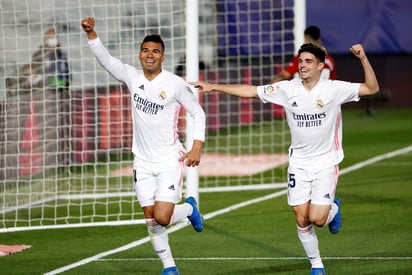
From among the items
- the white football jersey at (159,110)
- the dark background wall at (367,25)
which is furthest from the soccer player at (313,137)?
the dark background wall at (367,25)

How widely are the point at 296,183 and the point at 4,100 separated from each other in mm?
5907

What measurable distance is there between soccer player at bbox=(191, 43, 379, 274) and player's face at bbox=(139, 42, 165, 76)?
0.45 metres

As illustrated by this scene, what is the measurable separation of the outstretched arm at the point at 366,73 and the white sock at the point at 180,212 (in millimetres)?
2031

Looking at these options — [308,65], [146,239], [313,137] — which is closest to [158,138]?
[313,137]

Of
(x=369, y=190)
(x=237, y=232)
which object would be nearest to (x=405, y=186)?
(x=369, y=190)

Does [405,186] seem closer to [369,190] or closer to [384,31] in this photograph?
[369,190]

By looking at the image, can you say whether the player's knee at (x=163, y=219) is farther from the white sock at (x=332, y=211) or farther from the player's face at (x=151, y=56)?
the white sock at (x=332, y=211)

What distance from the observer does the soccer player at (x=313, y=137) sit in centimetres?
1075

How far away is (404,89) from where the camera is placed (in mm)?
30375

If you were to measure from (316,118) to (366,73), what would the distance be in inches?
25.3

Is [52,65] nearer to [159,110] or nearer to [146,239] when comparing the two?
[146,239]

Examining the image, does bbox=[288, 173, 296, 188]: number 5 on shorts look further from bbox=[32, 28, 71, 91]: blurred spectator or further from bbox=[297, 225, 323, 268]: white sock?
bbox=[32, 28, 71, 91]: blurred spectator

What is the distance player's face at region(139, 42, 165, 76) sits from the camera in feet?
35.7

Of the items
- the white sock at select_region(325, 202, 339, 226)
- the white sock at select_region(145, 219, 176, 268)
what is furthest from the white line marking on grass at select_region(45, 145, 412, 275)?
the white sock at select_region(325, 202, 339, 226)
